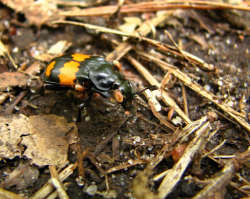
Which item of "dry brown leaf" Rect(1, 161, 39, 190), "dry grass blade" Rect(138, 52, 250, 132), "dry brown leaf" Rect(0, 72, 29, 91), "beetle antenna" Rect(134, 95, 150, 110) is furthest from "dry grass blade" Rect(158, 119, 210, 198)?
"dry brown leaf" Rect(0, 72, 29, 91)

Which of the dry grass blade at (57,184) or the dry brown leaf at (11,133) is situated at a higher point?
the dry brown leaf at (11,133)

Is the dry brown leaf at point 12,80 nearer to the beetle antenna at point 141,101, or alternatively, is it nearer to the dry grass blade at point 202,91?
the beetle antenna at point 141,101

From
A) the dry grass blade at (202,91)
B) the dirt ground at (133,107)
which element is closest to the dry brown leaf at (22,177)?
the dirt ground at (133,107)

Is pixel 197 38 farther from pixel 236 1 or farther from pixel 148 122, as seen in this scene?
pixel 148 122

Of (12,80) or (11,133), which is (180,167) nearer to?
(11,133)

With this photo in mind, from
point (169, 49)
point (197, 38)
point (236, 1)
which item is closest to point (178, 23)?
point (197, 38)

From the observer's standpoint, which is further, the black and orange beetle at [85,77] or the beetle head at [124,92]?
the black and orange beetle at [85,77]

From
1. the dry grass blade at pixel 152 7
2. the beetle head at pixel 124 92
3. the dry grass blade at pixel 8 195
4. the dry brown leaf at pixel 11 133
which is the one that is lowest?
the dry grass blade at pixel 8 195

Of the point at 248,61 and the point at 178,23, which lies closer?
the point at 248,61
